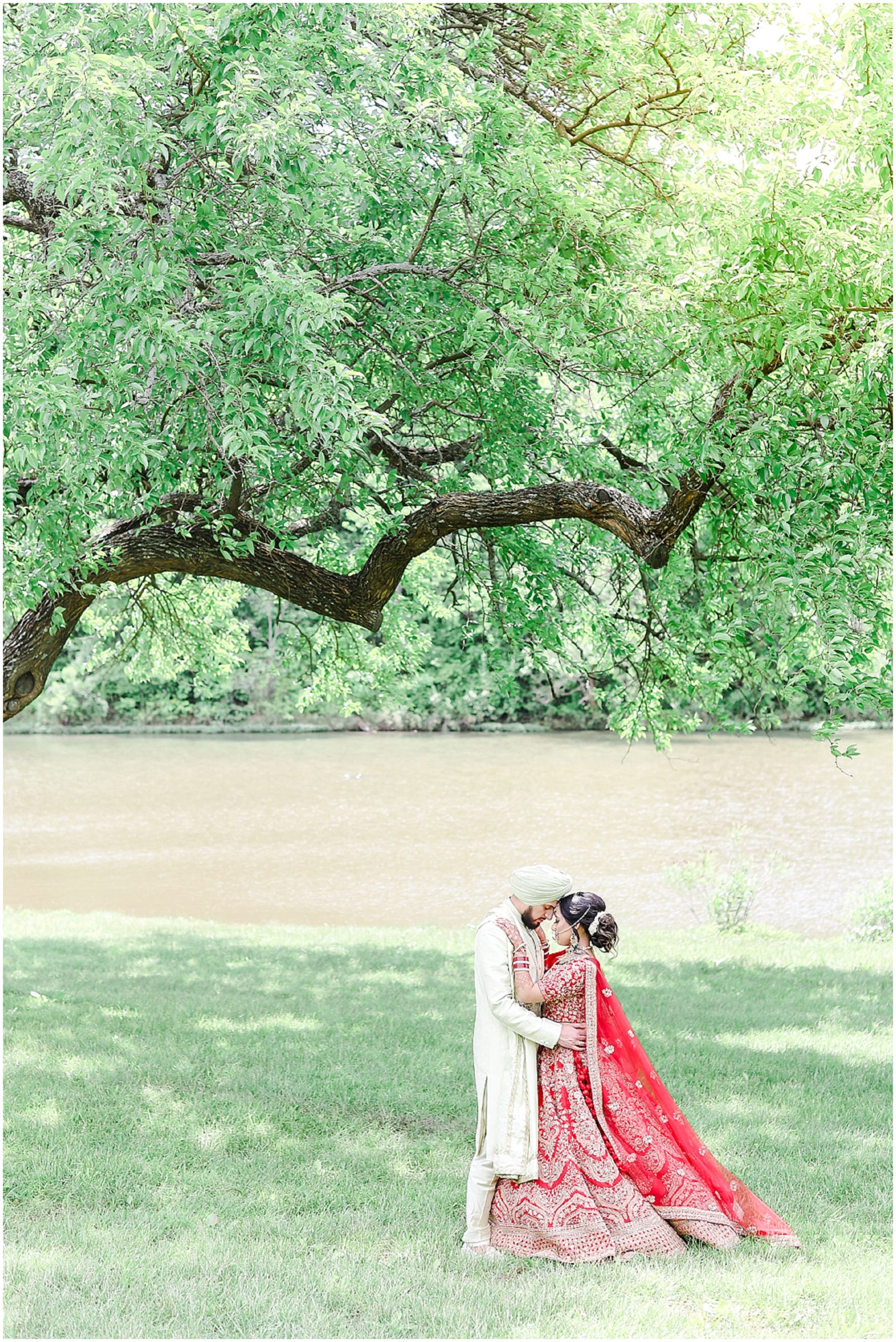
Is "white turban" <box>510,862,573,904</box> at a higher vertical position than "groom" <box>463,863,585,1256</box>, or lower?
higher

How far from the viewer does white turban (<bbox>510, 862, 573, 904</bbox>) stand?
184 inches

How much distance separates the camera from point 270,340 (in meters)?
5.25

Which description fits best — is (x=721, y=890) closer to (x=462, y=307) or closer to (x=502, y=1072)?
(x=462, y=307)

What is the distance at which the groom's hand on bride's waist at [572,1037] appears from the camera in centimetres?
469

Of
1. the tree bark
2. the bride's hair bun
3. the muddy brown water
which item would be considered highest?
the tree bark

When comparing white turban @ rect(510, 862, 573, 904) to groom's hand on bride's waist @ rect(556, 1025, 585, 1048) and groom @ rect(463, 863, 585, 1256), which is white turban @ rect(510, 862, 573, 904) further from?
groom's hand on bride's waist @ rect(556, 1025, 585, 1048)

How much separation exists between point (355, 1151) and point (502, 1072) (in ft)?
5.55

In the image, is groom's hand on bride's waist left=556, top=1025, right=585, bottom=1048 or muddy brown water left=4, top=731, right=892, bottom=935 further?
muddy brown water left=4, top=731, right=892, bottom=935

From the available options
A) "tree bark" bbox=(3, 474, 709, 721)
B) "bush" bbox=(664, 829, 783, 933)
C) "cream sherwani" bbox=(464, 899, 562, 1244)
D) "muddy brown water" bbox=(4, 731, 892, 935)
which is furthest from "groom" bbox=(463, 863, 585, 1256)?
"bush" bbox=(664, 829, 783, 933)

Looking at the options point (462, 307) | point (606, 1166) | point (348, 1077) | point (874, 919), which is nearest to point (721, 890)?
point (874, 919)

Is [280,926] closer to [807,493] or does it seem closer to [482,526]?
[482,526]

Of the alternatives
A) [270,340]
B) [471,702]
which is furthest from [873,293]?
[471,702]

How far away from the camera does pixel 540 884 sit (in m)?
4.66

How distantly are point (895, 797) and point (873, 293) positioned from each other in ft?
46.3
